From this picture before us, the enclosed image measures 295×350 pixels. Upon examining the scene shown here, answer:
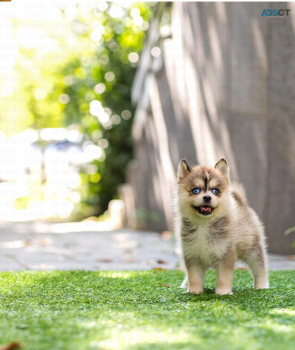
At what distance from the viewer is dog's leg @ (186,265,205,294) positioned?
3.60 meters

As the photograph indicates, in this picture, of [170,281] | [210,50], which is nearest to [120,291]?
[170,281]

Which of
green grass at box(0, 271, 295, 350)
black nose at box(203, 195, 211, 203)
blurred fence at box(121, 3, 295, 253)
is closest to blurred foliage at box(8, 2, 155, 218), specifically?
blurred fence at box(121, 3, 295, 253)

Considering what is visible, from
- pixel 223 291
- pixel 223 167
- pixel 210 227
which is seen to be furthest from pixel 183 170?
pixel 223 291

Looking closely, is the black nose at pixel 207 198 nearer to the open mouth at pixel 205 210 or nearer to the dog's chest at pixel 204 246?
the open mouth at pixel 205 210

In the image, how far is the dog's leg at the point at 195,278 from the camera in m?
3.60

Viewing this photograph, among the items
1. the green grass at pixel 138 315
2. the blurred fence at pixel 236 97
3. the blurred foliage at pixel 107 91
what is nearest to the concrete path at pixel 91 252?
the blurred fence at pixel 236 97

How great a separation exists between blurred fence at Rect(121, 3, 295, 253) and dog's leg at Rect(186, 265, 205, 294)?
2.84 meters

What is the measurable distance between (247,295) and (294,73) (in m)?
3.60

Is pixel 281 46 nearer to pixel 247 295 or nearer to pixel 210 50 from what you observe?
pixel 210 50

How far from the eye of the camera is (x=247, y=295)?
344 cm

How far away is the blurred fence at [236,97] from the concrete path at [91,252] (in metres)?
0.85

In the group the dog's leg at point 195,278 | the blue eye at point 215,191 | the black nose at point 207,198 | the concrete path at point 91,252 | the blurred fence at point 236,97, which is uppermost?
the blurred fence at point 236,97

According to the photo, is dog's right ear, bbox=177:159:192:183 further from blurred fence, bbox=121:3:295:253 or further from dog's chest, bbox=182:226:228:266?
blurred fence, bbox=121:3:295:253

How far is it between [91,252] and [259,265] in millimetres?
3595
